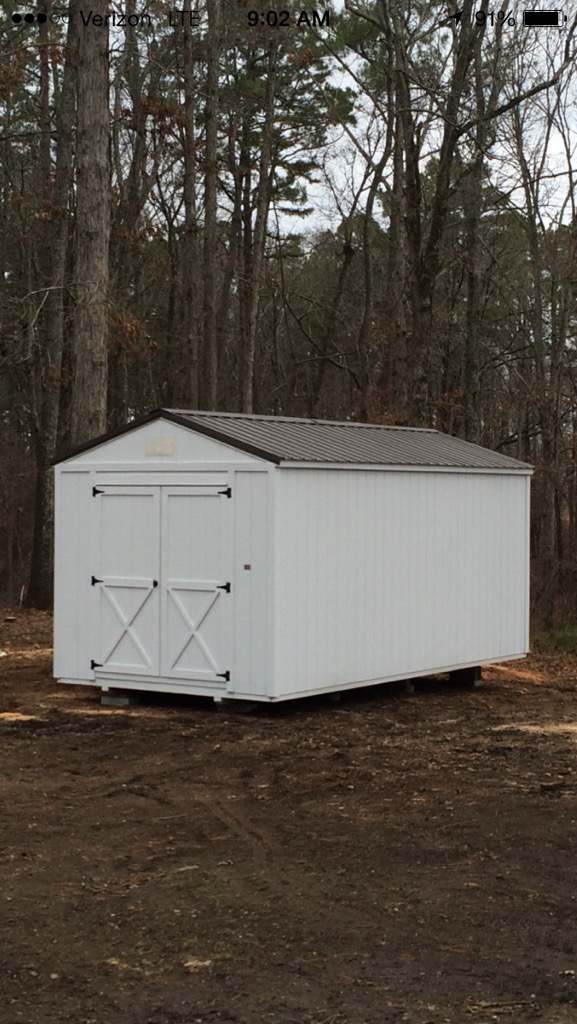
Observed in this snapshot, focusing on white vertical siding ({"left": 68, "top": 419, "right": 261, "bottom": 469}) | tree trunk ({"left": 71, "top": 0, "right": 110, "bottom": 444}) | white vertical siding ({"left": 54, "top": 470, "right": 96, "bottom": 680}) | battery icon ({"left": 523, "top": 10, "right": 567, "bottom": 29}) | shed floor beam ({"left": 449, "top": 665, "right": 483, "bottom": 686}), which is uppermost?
battery icon ({"left": 523, "top": 10, "right": 567, "bottom": 29})

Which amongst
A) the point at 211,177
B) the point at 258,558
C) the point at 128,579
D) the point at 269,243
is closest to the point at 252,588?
the point at 258,558

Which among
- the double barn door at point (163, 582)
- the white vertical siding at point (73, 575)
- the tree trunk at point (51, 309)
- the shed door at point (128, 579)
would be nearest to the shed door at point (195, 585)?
the double barn door at point (163, 582)

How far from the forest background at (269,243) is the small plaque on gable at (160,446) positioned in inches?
147

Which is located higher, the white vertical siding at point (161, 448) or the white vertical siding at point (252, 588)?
the white vertical siding at point (161, 448)

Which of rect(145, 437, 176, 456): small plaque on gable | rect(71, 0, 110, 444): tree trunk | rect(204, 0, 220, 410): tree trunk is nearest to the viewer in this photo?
rect(145, 437, 176, 456): small plaque on gable

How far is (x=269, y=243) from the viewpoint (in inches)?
1288

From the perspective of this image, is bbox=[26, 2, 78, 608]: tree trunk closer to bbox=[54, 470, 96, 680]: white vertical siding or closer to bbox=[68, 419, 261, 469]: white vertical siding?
bbox=[54, 470, 96, 680]: white vertical siding

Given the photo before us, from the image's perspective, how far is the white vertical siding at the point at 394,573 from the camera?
425 inches

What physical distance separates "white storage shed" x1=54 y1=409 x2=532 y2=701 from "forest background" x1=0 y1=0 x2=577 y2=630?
11.8 feet

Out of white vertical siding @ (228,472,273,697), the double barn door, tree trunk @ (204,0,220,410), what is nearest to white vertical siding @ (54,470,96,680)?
the double barn door

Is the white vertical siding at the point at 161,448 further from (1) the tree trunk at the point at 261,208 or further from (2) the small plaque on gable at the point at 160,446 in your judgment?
(1) the tree trunk at the point at 261,208

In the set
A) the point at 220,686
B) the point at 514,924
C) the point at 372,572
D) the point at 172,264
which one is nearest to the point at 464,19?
the point at 172,264

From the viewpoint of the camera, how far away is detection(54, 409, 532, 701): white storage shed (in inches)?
421

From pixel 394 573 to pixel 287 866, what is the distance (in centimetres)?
554
